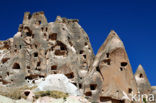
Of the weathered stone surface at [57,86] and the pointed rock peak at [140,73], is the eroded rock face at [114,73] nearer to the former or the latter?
the weathered stone surface at [57,86]

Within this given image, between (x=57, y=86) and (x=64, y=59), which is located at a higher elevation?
(x=64, y=59)

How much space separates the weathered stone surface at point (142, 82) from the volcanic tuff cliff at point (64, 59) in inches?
6.5

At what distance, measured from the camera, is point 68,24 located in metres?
43.7

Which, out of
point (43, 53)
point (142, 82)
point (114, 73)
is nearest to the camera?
point (114, 73)

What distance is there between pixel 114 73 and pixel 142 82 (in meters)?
9.36

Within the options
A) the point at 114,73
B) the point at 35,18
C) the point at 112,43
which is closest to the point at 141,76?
the point at 112,43

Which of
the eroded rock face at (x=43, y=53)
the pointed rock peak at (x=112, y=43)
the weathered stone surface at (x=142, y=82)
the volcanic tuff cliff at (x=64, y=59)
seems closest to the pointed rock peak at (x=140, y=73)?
the weathered stone surface at (x=142, y=82)

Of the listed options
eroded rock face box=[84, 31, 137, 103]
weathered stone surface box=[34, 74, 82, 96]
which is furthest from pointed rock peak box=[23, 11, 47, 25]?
weathered stone surface box=[34, 74, 82, 96]

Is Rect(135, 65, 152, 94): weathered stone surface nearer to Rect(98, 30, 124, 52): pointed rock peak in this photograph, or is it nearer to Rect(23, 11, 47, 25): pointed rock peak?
Rect(98, 30, 124, 52): pointed rock peak

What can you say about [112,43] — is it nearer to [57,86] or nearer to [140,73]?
[140,73]

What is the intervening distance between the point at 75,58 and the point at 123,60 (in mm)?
11348

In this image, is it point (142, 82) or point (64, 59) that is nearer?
point (142, 82)

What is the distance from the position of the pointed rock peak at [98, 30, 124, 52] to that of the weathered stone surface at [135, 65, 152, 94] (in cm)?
825

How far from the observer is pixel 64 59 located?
37.0 m
